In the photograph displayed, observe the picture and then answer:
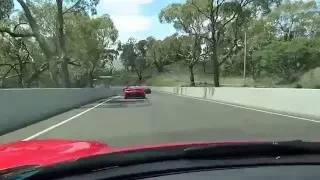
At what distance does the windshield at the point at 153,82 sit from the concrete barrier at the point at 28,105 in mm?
46

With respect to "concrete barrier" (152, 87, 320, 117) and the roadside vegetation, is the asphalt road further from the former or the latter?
the roadside vegetation

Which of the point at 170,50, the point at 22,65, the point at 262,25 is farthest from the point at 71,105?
the point at 170,50

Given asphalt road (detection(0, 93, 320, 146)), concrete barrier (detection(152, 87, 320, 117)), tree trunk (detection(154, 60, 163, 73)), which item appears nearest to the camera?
asphalt road (detection(0, 93, 320, 146))

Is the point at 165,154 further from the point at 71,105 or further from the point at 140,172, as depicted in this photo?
the point at 71,105

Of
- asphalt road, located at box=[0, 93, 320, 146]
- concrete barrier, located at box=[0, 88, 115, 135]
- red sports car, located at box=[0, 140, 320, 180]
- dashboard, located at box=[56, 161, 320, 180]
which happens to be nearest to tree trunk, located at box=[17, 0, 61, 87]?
concrete barrier, located at box=[0, 88, 115, 135]

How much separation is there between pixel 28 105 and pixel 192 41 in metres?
72.8

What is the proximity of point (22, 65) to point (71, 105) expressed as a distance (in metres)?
43.3

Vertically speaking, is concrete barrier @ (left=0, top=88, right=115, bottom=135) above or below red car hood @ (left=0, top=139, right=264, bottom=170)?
below

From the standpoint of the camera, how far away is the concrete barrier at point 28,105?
52.3ft

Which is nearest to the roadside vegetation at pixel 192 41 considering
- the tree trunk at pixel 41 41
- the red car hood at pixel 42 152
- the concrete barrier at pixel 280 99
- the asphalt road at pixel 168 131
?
the tree trunk at pixel 41 41

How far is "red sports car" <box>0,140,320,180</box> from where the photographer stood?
8.70 ft

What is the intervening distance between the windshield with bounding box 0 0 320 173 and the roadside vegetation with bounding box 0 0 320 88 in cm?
18

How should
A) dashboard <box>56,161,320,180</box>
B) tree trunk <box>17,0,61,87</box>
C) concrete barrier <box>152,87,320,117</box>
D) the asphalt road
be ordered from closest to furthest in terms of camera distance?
1. dashboard <box>56,161,320,180</box>
2. the asphalt road
3. concrete barrier <box>152,87,320,117</box>
4. tree trunk <box>17,0,61,87</box>

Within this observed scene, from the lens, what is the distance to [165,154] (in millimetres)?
3041
